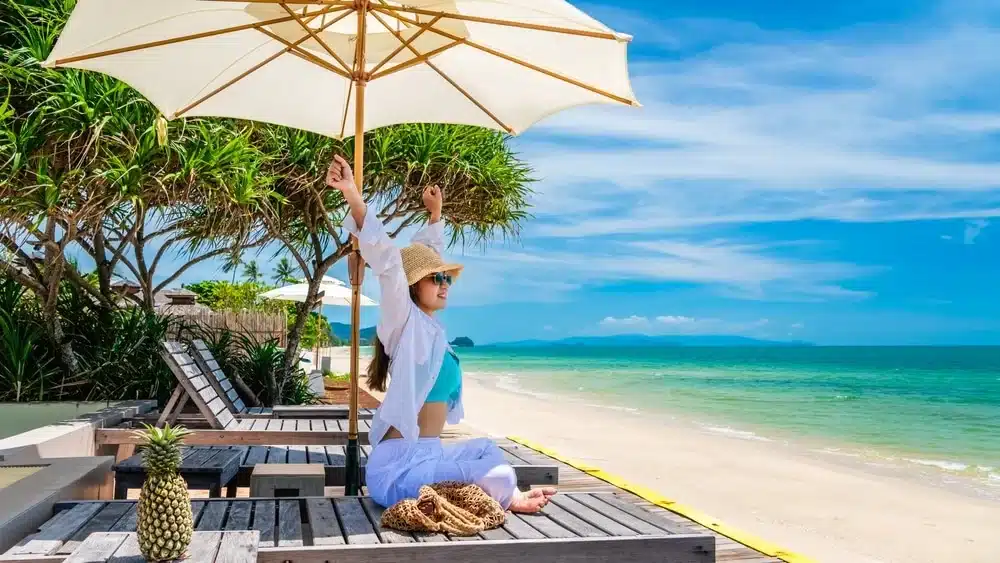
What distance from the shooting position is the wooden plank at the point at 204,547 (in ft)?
6.90

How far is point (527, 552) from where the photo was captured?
8.30 ft

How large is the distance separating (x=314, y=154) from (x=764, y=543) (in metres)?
6.45

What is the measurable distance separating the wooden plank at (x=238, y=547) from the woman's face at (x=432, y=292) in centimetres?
115

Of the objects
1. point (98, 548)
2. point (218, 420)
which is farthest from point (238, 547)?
point (218, 420)

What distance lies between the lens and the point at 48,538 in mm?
2635

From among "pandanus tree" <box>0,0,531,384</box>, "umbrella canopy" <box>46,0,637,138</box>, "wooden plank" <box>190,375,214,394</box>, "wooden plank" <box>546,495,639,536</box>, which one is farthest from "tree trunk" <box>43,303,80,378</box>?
"wooden plank" <box>546,495,639,536</box>

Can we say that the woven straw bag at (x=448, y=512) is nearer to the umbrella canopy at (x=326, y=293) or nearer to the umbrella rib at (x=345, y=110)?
the umbrella rib at (x=345, y=110)

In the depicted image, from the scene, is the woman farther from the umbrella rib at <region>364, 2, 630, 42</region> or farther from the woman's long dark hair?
the umbrella rib at <region>364, 2, 630, 42</region>

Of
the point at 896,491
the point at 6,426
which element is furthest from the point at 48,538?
the point at 896,491

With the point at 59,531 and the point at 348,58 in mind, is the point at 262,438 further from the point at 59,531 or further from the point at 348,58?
the point at 348,58

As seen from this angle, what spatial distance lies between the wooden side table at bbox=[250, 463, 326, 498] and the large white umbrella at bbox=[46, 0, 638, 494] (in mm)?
153

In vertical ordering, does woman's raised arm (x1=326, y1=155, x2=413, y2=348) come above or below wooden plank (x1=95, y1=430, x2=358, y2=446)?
above

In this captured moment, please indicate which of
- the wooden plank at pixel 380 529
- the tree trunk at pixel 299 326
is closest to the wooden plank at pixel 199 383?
the wooden plank at pixel 380 529

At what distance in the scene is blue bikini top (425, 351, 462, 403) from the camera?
3.12 meters
